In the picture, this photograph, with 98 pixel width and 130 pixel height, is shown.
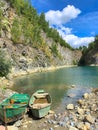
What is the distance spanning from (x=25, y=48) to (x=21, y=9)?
3204cm

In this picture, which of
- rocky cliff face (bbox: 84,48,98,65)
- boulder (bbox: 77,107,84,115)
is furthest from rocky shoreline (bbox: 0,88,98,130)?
rocky cliff face (bbox: 84,48,98,65)

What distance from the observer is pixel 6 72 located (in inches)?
1984

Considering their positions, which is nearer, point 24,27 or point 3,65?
point 3,65

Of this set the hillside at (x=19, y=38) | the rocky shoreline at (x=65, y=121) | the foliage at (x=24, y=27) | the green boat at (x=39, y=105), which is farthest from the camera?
the foliage at (x=24, y=27)

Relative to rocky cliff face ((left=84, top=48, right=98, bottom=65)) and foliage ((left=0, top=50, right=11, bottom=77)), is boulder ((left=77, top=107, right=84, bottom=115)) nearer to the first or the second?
foliage ((left=0, top=50, right=11, bottom=77))

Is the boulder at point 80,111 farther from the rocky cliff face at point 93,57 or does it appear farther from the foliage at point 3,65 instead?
the rocky cliff face at point 93,57

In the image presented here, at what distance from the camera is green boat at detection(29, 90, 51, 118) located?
2191cm

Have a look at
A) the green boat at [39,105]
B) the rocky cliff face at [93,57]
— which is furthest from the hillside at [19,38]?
the rocky cliff face at [93,57]

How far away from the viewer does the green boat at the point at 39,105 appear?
21.9 metres

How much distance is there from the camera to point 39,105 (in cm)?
2409

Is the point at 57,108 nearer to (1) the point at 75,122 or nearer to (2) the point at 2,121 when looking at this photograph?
(1) the point at 75,122

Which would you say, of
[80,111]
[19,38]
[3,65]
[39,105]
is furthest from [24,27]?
[80,111]

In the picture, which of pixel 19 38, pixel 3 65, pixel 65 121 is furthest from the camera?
pixel 19 38

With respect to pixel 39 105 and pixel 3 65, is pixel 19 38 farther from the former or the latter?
Result: pixel 39 105
